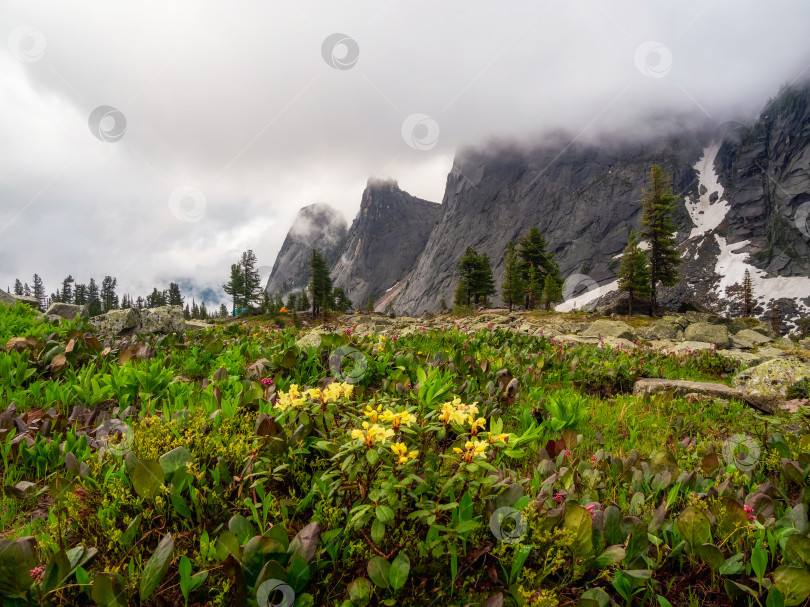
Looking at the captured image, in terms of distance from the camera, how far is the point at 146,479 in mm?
2098

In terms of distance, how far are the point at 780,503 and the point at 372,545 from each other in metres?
2.53

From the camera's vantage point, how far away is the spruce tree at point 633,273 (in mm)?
46425

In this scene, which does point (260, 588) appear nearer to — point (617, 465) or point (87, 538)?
point (87, 538)

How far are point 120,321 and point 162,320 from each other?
0.96 metres

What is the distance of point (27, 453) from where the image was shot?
2.78 m

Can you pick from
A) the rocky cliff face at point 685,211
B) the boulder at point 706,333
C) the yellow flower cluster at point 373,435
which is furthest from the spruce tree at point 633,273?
the rocky cliff face at point 685,211

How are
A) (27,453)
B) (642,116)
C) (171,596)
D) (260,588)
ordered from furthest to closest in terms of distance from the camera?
(642,116), (27,453), (171,596), (260,588)

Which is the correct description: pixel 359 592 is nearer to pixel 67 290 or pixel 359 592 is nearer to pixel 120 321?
pixel 120 321

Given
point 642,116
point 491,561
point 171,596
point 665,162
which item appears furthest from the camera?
point 642,116

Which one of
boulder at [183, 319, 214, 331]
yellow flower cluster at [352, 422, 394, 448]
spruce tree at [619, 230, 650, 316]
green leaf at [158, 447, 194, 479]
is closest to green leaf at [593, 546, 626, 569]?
yellow flower cluster at [352, 422, 394, 448]

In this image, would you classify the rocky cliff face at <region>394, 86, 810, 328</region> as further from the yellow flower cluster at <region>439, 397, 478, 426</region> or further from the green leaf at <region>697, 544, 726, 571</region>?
the yellow flower cluster at <region>439, 397, 478, 426</region>

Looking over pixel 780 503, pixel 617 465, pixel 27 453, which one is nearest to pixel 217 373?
pixel 27 453

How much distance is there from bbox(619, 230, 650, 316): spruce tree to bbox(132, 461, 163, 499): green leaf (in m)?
49.5

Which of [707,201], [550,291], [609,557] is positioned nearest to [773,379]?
[609,557]
